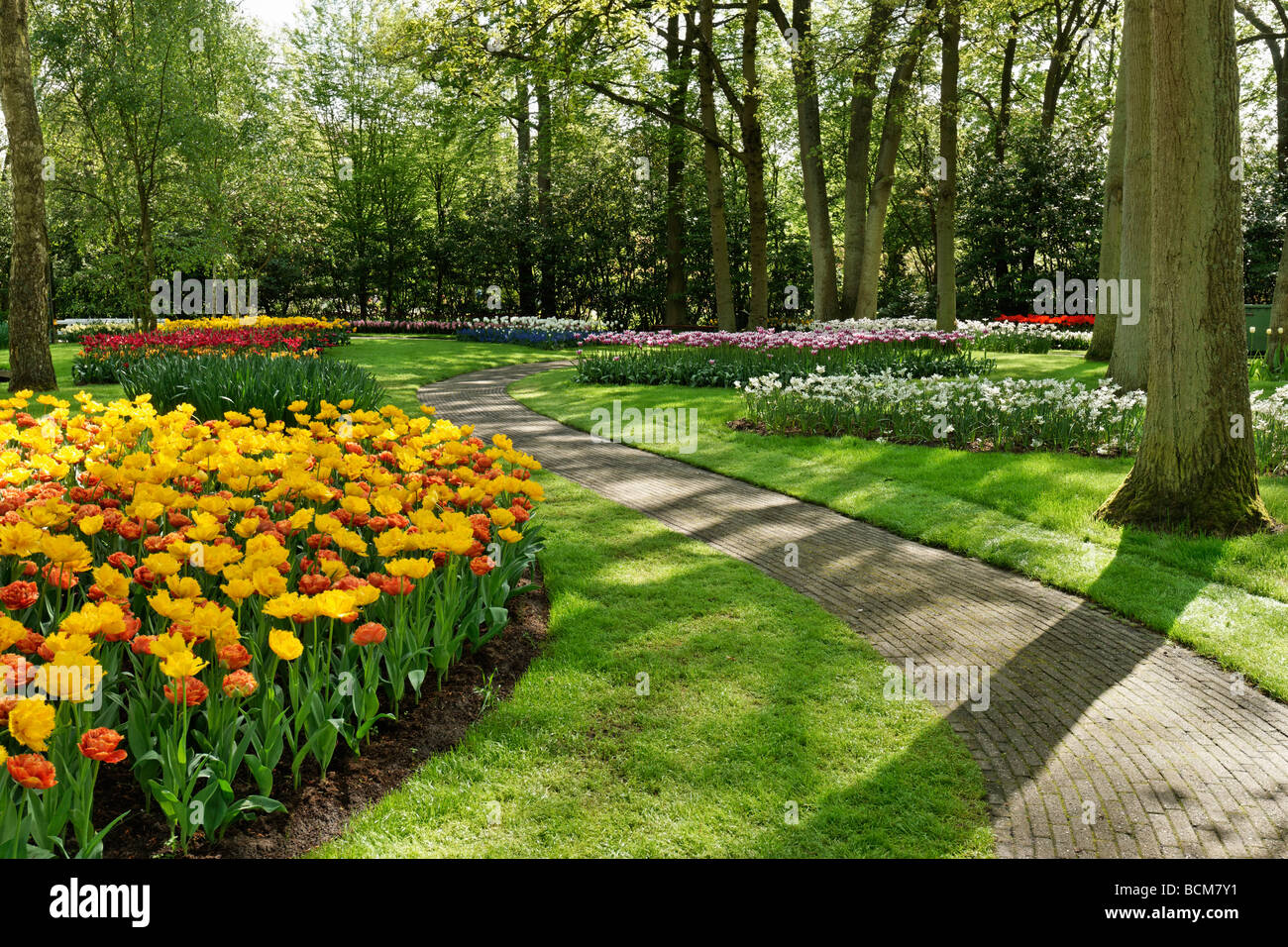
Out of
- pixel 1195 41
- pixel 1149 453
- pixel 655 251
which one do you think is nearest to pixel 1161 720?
pixel 1149 453

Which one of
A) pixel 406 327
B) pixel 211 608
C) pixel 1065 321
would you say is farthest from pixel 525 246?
pixel 211 608

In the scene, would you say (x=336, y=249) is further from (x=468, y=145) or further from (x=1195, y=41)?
(x=1195, y=41)

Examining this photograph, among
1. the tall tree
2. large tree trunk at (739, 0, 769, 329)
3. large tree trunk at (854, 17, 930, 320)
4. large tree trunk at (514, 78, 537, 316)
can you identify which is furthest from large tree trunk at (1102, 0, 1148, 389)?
large tree trunk at (514, 78, 537, 316)

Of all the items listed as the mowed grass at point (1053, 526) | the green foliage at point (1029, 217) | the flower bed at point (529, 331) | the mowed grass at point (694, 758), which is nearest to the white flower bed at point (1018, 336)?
the green foliage at point (1029, 217)

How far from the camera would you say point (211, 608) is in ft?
8.37

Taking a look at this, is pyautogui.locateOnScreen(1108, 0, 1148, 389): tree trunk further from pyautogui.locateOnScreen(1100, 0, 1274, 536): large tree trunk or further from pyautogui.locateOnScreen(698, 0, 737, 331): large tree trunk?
pyautogui.locateOnScreen(698, 0, 737, 331): large tree trunk

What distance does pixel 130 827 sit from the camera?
2605 mm

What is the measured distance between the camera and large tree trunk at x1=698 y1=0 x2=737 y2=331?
56.3 ft

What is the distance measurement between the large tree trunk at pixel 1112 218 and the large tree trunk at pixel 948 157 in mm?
→ 2573

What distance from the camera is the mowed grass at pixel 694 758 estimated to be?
2.77m

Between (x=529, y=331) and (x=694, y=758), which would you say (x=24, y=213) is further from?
(x=529, y=331)

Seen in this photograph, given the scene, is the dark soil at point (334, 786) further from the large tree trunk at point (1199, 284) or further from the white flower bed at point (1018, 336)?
the white flower bed at point (1018, 336)

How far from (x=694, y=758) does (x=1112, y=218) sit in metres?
13.7

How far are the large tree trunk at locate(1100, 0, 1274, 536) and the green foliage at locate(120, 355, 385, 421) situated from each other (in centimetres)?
597
